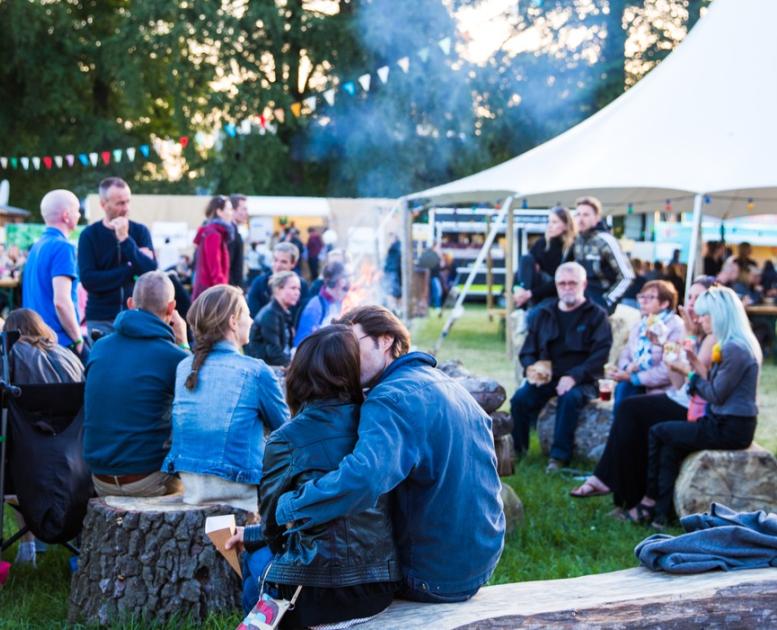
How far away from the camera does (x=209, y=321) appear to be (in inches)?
158

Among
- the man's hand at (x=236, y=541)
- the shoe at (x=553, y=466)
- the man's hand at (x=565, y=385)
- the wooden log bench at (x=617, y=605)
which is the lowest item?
the shoe at (x=553, y=466)

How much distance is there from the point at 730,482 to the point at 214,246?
376cm

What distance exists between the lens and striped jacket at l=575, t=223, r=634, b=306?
779 centimetres

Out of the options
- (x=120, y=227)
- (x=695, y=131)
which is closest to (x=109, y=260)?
(x=120, y=227)

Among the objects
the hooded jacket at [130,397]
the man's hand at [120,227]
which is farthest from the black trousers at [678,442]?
the man's hand at [120,227]

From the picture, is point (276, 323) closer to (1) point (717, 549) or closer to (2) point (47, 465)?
(2) point (47, 465)

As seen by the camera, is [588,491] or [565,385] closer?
[588,491]

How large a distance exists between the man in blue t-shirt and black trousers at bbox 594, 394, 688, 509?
3112 millimetres

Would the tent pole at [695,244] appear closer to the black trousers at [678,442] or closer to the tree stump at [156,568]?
the black trousers at [678,442]

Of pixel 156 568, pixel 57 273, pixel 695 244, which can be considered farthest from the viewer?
pixel 695 244

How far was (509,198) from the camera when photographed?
36.3 ft

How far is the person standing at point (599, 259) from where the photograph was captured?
7801 millimetres

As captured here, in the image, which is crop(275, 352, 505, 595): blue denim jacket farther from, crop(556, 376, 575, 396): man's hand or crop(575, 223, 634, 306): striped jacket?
crop(575, 223, 634, 306): striped jacket

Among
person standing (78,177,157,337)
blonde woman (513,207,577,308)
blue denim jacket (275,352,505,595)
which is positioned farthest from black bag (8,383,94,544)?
blonde woman (513,207,577,308)
